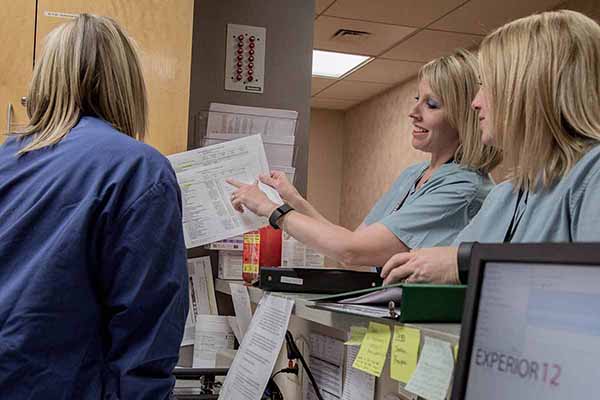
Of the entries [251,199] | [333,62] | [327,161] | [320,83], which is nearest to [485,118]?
[251,199]

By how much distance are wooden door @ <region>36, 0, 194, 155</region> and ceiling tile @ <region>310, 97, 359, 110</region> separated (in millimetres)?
4212

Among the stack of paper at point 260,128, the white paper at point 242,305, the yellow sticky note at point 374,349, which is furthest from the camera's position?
the stack of paper at point 260,128

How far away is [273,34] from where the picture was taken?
7.52 feet

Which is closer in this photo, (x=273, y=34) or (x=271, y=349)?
(x=271, y=349)

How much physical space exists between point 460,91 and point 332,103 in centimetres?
472

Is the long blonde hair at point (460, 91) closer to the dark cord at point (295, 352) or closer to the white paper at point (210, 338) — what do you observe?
the dark cord at point (295, 352)

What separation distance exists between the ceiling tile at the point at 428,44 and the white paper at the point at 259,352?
289cm

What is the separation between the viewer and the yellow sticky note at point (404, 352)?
77 centimetres

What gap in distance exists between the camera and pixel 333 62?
15.9 feet

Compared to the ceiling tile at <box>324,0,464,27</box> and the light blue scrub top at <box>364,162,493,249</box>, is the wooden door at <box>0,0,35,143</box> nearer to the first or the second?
the light blue scrub top at <box>364,162,493,249</box>

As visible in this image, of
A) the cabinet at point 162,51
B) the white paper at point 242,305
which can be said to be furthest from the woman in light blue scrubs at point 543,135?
the cabinet at point 162,51

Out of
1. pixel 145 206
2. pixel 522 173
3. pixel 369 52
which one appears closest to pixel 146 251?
pixel 145 206

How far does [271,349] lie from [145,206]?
19.7 inches

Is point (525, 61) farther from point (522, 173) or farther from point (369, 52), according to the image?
point (369, 52)
